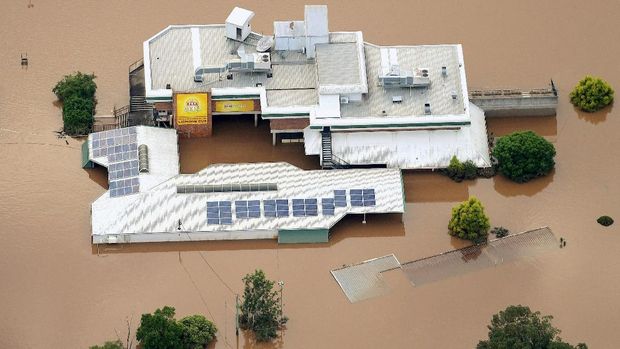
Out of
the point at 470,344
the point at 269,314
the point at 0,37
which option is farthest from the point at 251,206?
the point at 0,37

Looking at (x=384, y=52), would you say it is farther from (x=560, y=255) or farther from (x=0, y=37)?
(x=0, y=37)

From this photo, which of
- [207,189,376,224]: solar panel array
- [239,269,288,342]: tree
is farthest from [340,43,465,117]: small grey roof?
[239,269,288,342]: tree

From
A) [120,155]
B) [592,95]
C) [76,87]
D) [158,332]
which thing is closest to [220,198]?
[120,155]

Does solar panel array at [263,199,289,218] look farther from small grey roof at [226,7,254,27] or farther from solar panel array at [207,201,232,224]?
small grey roof at [226,7,254,27]

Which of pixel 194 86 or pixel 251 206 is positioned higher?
pixel 194 86

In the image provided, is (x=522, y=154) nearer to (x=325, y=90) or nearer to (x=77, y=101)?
(x=325, y=90)

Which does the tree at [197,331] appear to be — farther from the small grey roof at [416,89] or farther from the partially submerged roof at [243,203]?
the small grey roof at [416,89]
